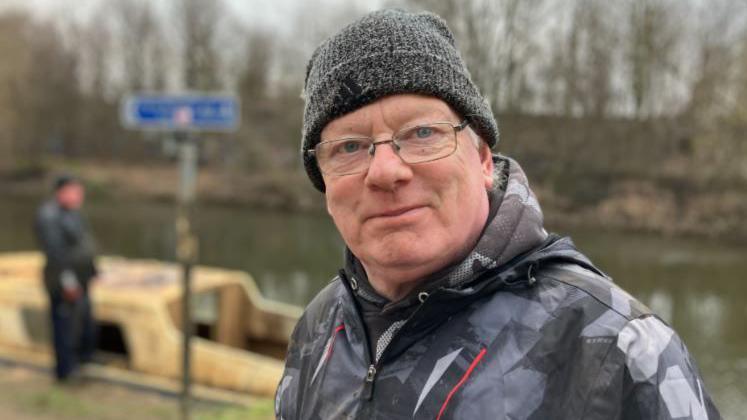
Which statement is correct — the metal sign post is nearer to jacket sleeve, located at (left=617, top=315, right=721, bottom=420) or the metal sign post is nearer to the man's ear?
the man's ear

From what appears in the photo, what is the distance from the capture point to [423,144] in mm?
1289

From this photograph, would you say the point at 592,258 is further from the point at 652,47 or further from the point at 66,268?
the point at 66,268

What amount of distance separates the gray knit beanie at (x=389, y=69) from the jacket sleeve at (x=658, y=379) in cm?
56

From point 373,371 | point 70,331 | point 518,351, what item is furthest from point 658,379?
point 70,331

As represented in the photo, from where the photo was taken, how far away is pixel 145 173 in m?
32.4

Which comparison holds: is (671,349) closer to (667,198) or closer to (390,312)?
(390,312)

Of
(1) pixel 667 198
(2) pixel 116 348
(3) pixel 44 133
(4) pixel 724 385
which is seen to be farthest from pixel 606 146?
(3) pixel 44 133

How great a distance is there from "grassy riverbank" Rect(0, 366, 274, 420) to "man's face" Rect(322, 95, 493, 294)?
13.1ft

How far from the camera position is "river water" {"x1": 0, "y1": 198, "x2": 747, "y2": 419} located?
33.1 feet

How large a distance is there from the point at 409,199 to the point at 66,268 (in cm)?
Result: 533

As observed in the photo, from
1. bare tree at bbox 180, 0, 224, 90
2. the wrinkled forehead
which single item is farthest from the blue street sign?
bare tree at bbox 180, 0, 224, 90

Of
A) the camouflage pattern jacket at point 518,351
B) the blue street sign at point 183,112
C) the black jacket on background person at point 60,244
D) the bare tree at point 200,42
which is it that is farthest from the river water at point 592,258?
the bare tree at point 200,42

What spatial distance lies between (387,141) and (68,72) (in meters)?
40.0

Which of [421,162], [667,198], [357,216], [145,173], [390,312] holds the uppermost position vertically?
[421,162]
